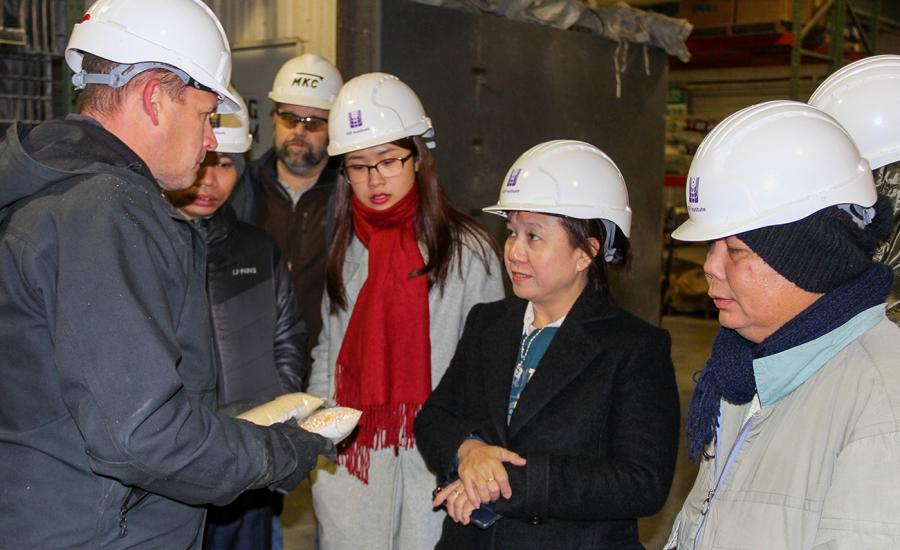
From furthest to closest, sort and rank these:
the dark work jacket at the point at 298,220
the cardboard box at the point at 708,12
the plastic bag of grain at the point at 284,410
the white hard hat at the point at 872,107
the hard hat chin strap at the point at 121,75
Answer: the cardboard box at the point at 708,12
the dark work jacket at the point at 298,220
the plastic bag of grain at the point at 284,410
the white hard hat at the point at 872,107
the hard hat chin strap at the point at 121,75

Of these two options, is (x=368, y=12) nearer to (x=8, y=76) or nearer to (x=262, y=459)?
(x=8, y=76)

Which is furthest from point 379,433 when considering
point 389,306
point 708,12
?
point 708,12

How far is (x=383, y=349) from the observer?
2883 millimetres

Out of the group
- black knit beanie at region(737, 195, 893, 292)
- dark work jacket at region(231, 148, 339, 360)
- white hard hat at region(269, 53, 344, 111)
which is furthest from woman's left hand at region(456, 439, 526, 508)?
white hard hat at region(269, 53, 344, 111)

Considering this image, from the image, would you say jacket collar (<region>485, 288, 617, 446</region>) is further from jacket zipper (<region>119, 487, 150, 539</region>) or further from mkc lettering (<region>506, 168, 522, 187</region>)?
jacket zipper (<region>119, 487, 150, 539</region>)

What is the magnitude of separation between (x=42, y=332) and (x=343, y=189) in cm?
160

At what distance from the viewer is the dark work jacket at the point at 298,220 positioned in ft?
11.6

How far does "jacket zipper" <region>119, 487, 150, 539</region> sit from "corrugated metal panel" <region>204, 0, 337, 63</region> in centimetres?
382

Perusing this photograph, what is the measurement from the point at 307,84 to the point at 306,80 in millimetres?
22

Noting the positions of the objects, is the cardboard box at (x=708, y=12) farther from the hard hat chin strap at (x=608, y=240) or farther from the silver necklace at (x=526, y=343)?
the silver necklace at (x=526, y=343)

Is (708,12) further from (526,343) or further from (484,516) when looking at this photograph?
(484,516)

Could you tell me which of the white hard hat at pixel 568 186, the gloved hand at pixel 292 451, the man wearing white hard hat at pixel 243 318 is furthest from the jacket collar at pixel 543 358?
the man wearing white hard hat at pixel 243 318

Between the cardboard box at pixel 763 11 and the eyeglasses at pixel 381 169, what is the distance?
9.06 metres

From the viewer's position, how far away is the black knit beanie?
1484 millimetres
